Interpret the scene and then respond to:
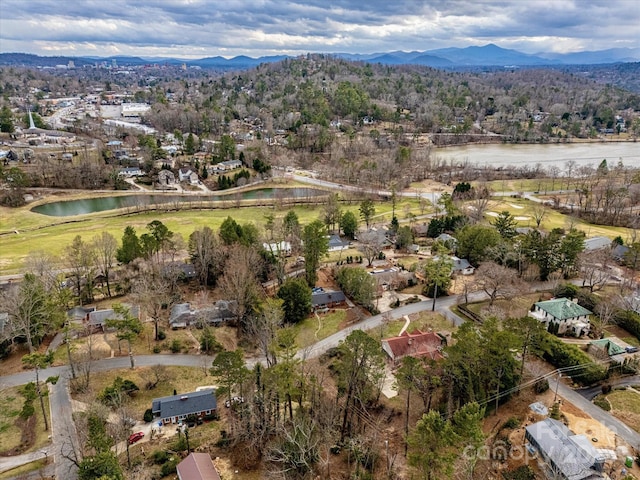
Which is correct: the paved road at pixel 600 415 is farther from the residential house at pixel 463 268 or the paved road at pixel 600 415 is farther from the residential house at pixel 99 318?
the residential house at pixel 99 318

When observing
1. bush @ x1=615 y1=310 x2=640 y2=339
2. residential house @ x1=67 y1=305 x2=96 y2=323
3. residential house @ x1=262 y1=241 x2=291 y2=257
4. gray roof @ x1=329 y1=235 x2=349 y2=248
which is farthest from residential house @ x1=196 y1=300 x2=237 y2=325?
bush @ x1=615 y1=310 x2=640 y2=339

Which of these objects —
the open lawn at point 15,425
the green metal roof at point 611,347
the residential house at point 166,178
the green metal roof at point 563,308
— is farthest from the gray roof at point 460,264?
the residential house at point 166,178

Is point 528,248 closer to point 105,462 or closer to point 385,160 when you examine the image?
point 105,462

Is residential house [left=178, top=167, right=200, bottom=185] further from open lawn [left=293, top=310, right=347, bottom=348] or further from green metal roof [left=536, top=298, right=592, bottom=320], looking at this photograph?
green metal roof [left=536, top=298, right=592, bottom=320]

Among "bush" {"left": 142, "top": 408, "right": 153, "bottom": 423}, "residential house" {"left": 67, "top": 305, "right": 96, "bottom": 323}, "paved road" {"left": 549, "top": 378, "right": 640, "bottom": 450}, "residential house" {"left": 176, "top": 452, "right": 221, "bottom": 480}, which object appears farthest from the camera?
"residential house" {"left": 67, "top": 305, "right": 96, "bottom": 323}

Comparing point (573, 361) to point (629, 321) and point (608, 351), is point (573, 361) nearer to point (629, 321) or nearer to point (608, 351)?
point (608, 351)

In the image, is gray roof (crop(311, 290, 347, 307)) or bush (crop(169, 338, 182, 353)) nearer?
bush (crop(169, 338, 182, 353))
